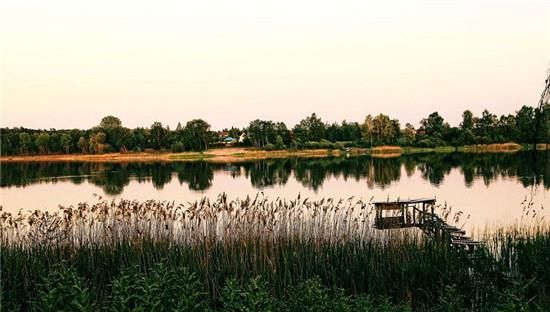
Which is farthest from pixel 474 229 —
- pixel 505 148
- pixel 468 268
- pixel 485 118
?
pixel 485 118

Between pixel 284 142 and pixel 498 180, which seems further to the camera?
pixel 284 142

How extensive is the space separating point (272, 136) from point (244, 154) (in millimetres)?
5915

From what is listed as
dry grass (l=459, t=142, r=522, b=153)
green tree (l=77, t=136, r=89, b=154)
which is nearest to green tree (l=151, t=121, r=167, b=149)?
green tree (l=77, t=136, r=89, b=154)

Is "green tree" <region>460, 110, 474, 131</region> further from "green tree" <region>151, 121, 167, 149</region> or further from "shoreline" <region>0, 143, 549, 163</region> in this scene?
"green tree" <region>151, 121, 167, 149</region>

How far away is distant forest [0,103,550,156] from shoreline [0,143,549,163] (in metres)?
0.82

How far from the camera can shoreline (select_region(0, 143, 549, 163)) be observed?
76562 mm

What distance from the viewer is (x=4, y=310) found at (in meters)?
6.11

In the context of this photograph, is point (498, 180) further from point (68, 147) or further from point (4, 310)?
point (68, 147)

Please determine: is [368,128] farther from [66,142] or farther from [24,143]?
[24,143]

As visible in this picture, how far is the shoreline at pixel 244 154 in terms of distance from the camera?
7656 cm

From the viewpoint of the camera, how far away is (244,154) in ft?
286

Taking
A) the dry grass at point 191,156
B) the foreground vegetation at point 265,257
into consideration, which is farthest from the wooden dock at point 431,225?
the dry grass at point 191,156

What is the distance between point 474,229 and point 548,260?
829cm

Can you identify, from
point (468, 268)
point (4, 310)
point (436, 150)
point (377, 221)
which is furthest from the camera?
point (436, 150)
